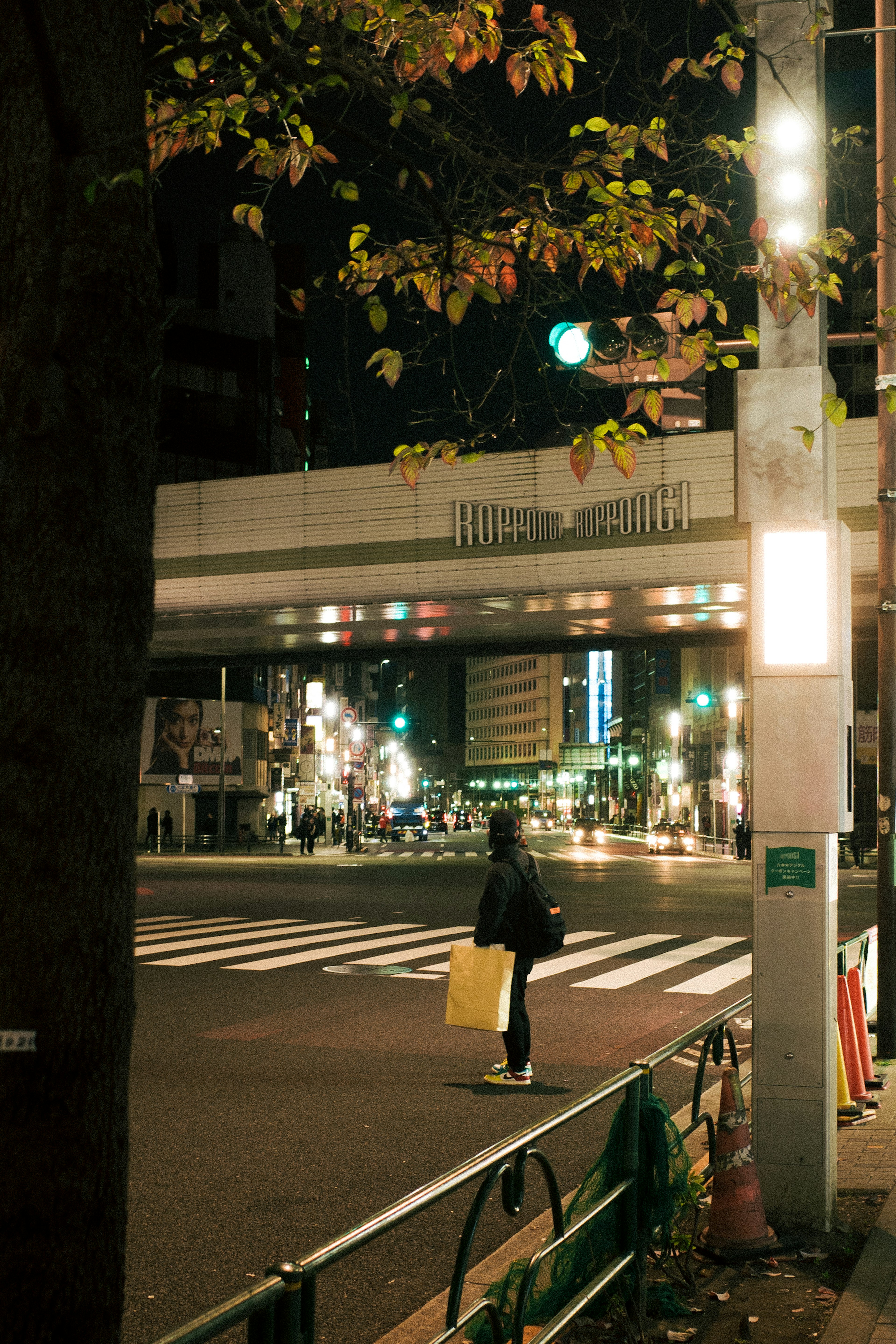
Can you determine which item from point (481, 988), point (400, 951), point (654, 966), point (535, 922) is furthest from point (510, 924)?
point (400, 951)

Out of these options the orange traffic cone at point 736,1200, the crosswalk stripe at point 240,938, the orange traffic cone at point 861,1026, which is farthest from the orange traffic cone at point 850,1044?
the crosswalk stripe at point 240,938

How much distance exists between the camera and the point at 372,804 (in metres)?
110

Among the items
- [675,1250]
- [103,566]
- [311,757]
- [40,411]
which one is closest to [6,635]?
[103,566]

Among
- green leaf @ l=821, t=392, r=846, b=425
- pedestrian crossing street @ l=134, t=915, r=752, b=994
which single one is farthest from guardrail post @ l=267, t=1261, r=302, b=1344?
pedestrian crossing street @ l=134, t=915, r=752, b=994

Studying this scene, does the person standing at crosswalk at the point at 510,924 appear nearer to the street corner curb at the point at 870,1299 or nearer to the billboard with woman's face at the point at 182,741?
the street corner curb at the point at 870,1299

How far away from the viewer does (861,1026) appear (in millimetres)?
8711

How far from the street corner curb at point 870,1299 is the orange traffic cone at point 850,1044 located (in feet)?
8.95

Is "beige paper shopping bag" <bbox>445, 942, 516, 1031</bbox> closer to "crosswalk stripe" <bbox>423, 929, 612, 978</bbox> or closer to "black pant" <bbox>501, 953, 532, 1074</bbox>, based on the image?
"black pant" <bbox>501, 953, 532, 1074</bbox>

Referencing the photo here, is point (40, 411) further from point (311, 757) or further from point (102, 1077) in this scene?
point (311, 757)

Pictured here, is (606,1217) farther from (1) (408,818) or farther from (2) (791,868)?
(1) (408,818)

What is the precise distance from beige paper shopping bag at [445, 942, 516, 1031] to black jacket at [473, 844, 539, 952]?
0.31 metres

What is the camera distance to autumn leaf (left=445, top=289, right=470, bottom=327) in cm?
473

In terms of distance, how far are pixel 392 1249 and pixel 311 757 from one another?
85517 mm

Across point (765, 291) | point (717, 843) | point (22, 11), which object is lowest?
point (717, 843)
